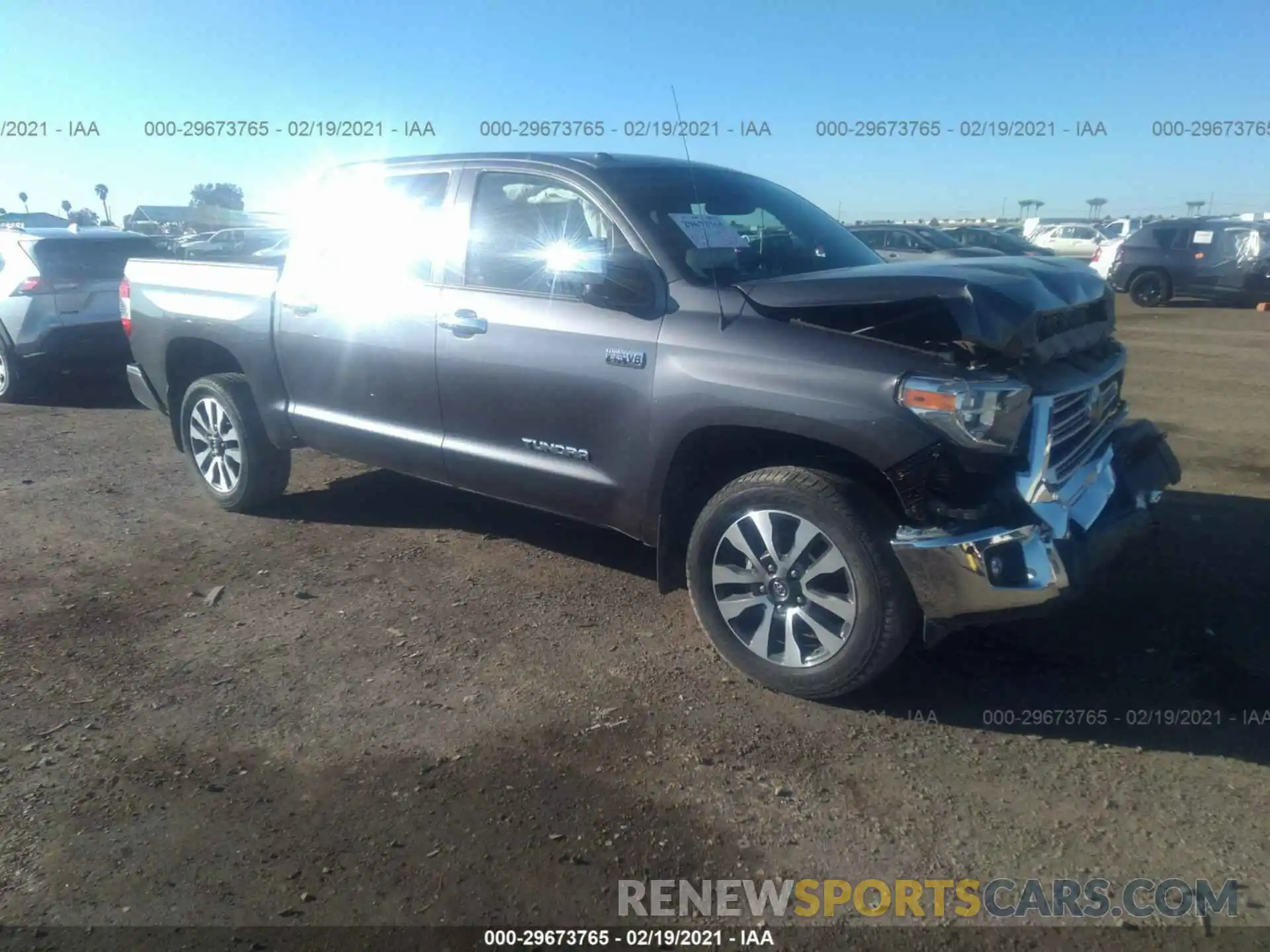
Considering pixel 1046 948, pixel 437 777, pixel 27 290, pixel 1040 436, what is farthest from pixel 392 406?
pixel 27 290

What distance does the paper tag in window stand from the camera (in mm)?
4070

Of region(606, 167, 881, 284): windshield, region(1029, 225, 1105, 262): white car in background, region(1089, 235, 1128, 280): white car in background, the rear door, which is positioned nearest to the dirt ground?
region(606, 167, 881, 284): windshield

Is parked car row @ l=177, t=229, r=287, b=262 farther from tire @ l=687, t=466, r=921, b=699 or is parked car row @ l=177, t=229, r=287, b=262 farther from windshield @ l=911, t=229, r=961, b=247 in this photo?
tire @ l=687, t=466, r=921, b=699

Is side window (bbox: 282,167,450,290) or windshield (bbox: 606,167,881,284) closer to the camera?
windshield (bbox: 606,167,881,284)

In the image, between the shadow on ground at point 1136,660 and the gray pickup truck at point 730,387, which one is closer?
the gray pickup truck at point 730,387

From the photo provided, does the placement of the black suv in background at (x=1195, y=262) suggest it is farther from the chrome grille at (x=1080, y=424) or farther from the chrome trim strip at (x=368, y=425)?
the chrome trim strip at (x=368, y=425)

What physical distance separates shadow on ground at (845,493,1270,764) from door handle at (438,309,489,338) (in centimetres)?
227

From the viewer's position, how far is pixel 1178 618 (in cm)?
411

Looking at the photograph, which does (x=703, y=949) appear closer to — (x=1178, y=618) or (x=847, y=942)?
(x=847, y=942)

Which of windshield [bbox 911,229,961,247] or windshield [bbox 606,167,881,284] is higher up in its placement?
windshield [bbox 606,167,881,284]

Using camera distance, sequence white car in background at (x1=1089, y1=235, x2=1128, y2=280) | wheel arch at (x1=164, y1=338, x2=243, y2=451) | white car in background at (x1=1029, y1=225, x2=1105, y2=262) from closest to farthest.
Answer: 1. wheel arch at (x1=164, y1=338, x2=243, y2=451)
2. white car in background at (x1=1089, y1=235, x2=1128, y2=280)
3. white car in background at (x1=1029, y1=225, x2=1105, y2=262)

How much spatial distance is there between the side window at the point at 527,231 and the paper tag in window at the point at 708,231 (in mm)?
308

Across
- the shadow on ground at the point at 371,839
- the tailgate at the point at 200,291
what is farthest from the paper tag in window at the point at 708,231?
the tailgate at the point at 200,291

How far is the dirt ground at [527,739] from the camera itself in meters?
2.71
